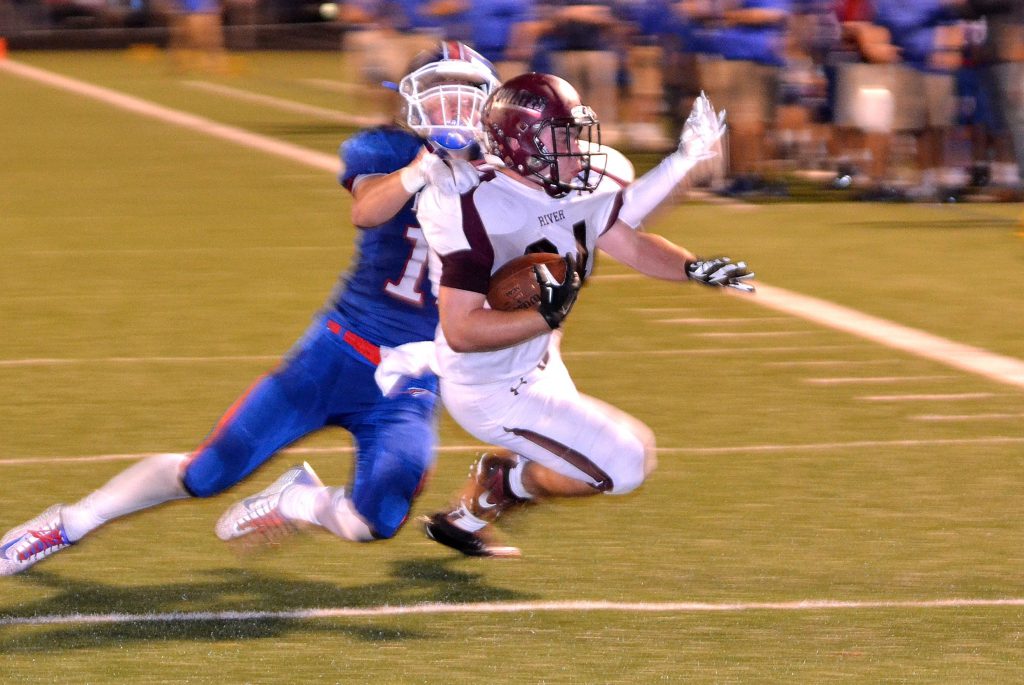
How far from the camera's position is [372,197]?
464cm

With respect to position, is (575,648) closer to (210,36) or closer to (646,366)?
(646,366)

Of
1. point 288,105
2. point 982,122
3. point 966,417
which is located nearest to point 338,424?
point 966,417

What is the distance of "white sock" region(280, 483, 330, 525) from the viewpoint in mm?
4695

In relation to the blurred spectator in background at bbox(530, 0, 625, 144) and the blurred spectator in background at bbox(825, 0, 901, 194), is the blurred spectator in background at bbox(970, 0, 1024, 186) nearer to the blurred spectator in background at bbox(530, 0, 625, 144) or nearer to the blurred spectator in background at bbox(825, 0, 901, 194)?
the blurred spectator in background at bbox(825, 0, 901, 194)

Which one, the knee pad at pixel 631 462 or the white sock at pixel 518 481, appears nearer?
the knee pad at pixel 631 462

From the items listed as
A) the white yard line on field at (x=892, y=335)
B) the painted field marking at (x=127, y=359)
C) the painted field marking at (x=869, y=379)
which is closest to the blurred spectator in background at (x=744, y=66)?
the white yard line on field at (x=892, y=335)

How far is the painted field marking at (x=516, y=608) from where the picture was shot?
15.0ft

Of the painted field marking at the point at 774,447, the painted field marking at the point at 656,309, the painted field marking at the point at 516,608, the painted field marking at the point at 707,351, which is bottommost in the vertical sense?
the painted field marking at the point at 656,309

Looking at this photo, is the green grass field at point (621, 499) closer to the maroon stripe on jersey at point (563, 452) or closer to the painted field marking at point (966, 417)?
the painted field marking at point (966, 417)

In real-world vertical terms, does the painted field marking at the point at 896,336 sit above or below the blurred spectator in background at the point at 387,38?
below

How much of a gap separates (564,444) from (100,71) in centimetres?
2089

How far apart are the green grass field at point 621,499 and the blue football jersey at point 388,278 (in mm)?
715

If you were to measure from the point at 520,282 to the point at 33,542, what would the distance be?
150 cm

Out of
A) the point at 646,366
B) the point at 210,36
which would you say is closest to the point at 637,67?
the point at 646,366
